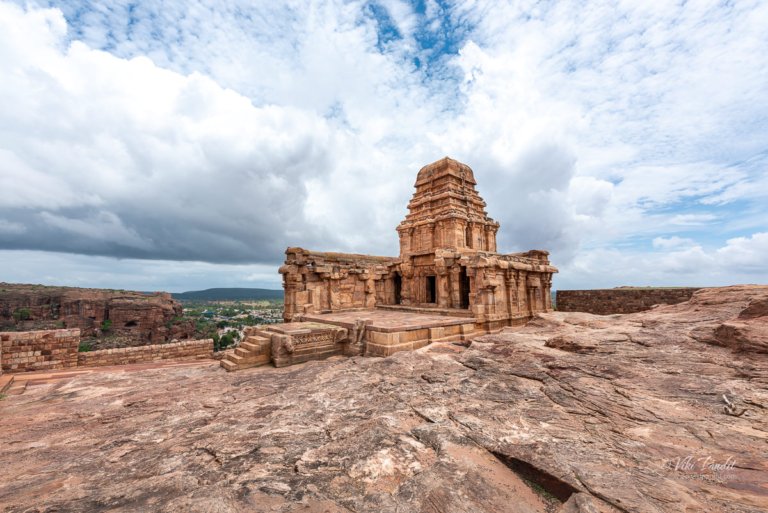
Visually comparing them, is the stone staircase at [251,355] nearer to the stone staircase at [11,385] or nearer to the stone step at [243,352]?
the stone step at [243,352]

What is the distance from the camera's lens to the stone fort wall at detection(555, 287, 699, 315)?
15.2m

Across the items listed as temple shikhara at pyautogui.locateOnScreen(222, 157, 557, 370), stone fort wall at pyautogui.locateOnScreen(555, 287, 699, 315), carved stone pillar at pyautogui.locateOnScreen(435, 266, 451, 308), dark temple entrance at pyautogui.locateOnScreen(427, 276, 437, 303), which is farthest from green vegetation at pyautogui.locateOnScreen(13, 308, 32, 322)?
stone fort wall at pyautogui.locateOnScreen(555, 287, 699, 315)

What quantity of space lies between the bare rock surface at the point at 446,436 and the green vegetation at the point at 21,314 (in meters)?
70.5

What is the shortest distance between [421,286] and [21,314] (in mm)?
72591

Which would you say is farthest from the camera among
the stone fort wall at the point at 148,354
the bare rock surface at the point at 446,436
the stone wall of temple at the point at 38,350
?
the stone fort wall at the point at 148,354

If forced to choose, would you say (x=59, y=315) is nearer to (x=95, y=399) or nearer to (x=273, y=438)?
(x=95, y=399)

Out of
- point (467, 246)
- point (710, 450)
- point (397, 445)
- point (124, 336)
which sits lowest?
point (124, 336)

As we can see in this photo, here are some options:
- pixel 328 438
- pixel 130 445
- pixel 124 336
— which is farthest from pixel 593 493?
pixel 124 336

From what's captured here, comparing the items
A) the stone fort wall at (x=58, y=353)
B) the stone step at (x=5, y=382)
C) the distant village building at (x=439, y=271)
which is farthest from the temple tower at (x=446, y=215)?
the stone step at (x=5, y=382)

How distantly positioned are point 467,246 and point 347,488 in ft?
56.5

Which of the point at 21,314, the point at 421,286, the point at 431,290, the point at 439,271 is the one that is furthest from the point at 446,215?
the point at 21,314

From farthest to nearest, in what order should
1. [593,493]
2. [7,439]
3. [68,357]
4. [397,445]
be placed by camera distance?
[68,357]
[7,439]
[397,445]
[593,493]

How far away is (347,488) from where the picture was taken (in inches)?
110

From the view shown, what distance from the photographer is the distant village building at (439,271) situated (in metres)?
12.5
